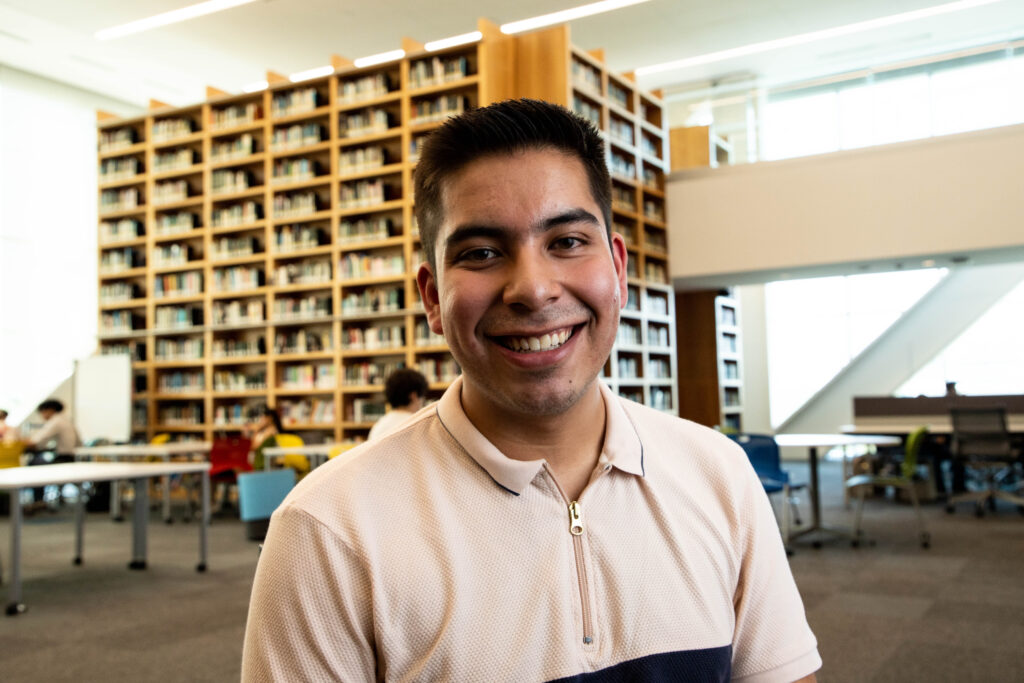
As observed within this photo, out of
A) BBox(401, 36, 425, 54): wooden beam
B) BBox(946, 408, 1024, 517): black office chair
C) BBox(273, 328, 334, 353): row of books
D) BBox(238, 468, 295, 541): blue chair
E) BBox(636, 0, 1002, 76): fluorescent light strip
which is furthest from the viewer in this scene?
BBox(636, 0, 1002, 76): fluorescent light strip

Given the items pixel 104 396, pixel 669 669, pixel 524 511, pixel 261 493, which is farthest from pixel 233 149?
pixel 669 669

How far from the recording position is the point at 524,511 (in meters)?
1.00

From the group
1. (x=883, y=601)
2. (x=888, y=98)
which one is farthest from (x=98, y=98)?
(x=883, y=601)

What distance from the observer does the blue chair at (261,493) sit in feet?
12.6

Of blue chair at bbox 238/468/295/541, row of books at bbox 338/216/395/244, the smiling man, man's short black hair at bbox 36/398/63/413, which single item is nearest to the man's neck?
the smiling man

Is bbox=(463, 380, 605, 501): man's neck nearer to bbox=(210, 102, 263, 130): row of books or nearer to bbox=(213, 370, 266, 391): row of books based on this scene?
bbox=(213, 370, 266, 391): row of books

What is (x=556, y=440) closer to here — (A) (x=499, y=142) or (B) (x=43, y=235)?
(A) (x=499, y=142)

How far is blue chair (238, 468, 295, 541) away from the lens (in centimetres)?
385

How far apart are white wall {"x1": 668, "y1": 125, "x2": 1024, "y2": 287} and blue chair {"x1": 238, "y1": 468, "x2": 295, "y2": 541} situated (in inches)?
245

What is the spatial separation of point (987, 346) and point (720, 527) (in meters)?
13.2

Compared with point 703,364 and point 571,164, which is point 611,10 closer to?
point 703,364

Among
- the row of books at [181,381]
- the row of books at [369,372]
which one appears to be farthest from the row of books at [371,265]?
the row of books at [181,381]

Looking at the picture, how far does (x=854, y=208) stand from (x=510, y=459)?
27.3 feet

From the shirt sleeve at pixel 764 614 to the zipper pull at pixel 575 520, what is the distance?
233mm
